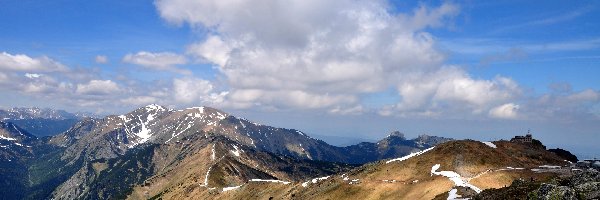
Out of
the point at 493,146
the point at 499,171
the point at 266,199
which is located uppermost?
the point at 493,146

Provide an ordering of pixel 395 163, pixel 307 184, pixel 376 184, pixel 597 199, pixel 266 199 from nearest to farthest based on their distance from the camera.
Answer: pixel 597 199, pixel 376 184, pixel 395 163, pixel 307 184, pixel 266 199

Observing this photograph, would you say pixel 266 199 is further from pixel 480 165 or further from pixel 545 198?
pixel 545 198

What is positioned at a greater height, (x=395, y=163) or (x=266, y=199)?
(x=395, y=163)

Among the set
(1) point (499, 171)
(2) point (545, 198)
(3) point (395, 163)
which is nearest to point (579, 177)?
(2) point (545, 198)

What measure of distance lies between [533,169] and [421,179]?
28.6 metres

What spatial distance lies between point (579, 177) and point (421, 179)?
53665 mm

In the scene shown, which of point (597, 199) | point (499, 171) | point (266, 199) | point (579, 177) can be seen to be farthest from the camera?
point (266, 199)

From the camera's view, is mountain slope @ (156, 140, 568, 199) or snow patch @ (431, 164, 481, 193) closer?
snow patch @ (431, 164, 481, 193)

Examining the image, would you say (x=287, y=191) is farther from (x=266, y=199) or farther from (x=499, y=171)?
(x=499, y=171)

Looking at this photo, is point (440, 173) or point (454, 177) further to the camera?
point (440, 173)

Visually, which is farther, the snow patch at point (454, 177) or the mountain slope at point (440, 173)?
the mountain slope at point (440, 173)

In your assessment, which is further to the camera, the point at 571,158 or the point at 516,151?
the point at 571,158

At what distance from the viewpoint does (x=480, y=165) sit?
11706 cm

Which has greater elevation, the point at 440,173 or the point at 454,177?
the point at 440,173
